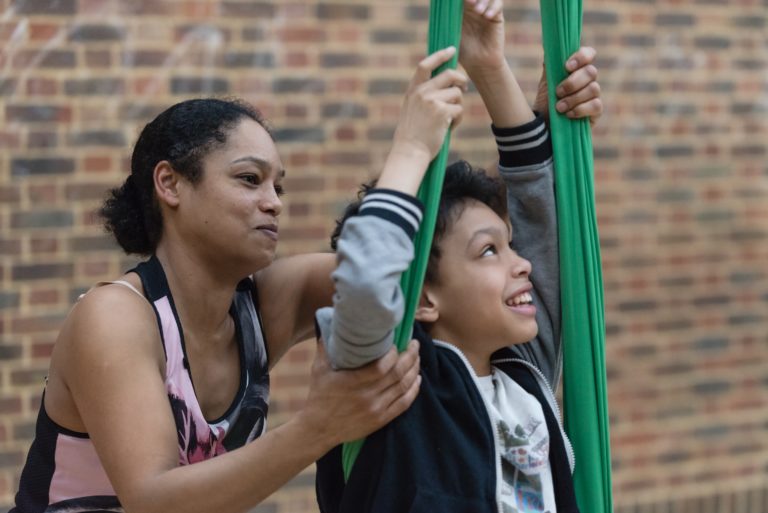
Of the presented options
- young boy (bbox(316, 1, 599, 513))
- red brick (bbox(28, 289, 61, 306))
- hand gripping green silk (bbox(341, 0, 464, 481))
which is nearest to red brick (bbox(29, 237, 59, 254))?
red brick (bbox(28, 289, 61, 306))

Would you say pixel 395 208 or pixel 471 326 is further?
pixel 471 326

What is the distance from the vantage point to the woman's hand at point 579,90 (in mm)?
2146

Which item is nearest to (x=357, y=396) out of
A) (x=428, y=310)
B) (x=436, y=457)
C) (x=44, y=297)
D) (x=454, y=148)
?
(x=436, y=457)

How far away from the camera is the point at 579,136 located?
2.17 metres

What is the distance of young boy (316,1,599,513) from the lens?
1.80 metres

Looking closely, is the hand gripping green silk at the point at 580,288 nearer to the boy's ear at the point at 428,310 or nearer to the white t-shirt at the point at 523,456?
the white t-shirt at the point at 523,456

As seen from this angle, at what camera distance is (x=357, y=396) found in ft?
6.25

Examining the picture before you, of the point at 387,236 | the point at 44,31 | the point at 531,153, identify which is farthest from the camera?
the point at 44,31

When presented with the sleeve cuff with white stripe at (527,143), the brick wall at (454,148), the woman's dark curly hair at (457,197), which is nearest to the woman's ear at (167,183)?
the woman's dark curly hair at (457,197)

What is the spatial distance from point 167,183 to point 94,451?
52 cm

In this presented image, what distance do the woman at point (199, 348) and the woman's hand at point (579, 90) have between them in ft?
0.99

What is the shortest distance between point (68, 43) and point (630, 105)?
2.08 m

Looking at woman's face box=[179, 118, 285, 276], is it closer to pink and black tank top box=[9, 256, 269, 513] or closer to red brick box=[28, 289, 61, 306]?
pink and black tank top box=[9, 256, 269, 513]

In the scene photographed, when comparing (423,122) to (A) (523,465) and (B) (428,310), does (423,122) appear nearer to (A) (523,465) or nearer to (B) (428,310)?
(B) (428,310)
